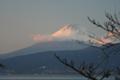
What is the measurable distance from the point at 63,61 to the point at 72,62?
0.56ft

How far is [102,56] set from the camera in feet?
25.4

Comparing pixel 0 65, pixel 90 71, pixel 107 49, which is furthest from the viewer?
pixel 0 65

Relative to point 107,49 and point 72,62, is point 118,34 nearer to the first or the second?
point 107,49

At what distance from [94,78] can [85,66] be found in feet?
0.80

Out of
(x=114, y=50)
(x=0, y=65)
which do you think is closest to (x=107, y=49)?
(x=114, y=50)

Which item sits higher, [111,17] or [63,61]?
[111,17]

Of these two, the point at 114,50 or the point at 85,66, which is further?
the point at 114,50

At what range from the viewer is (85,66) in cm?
709

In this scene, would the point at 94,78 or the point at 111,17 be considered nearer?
the point at 94,78

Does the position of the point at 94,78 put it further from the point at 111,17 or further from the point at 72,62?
the point at 111,17

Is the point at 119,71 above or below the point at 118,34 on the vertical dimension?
below

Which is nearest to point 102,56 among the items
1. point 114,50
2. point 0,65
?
point 114,50

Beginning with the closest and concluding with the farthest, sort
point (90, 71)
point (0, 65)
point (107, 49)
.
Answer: point (90, 71)
point (107, 49)
point (0, 65)

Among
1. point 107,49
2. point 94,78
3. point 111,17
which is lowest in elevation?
point 94,78
